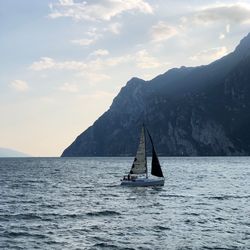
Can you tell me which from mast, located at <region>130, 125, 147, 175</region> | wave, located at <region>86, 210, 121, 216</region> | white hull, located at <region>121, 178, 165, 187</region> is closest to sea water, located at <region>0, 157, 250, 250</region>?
wave, located at <region>86, 210, 121, 216</region>

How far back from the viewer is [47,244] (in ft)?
119

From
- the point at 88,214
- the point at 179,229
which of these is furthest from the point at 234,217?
the point at 88,214

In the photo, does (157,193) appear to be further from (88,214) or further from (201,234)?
(201,234)

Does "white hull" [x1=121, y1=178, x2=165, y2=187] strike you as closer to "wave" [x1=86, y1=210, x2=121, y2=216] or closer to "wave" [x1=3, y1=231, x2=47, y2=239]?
"wave" [x1=86, y1=210, x2=121, y2=216]

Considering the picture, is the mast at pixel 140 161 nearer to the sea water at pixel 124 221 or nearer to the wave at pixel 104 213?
the sea water at pixel 124 221

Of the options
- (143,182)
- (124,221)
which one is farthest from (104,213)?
(143,182)

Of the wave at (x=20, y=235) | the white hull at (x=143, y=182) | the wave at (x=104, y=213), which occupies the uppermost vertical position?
the white hull at (x=143, y=182)

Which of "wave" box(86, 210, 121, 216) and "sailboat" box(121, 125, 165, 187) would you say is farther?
"sailboat" box(121, 125, 165, 187)

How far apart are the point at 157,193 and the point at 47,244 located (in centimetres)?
4190

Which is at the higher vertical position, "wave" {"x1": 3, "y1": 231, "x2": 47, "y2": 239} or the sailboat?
the sailboat

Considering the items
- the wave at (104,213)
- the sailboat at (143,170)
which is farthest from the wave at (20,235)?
the sailboat at (143,170)

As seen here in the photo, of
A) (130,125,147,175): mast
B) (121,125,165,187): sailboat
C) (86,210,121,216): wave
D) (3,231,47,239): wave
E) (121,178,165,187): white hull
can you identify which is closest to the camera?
(3,231,47,239): wave

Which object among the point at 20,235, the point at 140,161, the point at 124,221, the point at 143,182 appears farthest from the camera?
the point at 140,161

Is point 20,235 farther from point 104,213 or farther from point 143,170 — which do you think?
point 143,170
